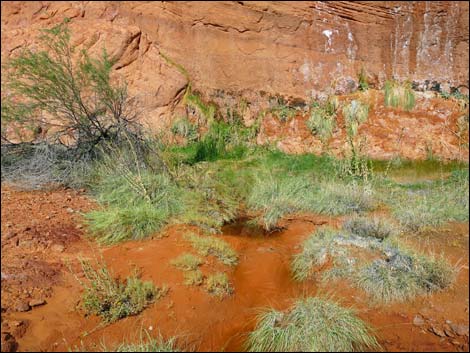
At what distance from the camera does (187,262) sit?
4719mm

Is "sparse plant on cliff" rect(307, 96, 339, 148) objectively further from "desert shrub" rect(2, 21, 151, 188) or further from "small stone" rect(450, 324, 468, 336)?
"small stone" rect(450, 324, 468, 336)

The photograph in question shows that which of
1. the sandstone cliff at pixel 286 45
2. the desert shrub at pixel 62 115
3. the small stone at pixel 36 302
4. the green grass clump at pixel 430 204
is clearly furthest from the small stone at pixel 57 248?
the sandstone cliff at pixel 286 45

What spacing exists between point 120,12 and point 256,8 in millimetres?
3263

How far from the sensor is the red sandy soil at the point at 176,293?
362 centimetres

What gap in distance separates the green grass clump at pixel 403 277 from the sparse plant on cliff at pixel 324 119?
17.2ft

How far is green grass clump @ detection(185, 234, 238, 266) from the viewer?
5.04m

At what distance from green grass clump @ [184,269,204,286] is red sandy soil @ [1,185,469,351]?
7 cm

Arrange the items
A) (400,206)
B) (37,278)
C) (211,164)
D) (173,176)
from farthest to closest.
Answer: (211,164) < (173,176) < (400,206) < (37,278)

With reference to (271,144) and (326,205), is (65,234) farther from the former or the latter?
(271,144)

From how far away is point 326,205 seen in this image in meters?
6.56

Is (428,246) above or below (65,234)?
below

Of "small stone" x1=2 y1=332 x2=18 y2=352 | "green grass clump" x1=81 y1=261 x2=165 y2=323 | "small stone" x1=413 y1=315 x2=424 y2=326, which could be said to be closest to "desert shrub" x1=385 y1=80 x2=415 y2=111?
"small stone" x1=413 y1=315 x2=424 y2=326

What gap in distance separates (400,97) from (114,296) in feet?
27.5

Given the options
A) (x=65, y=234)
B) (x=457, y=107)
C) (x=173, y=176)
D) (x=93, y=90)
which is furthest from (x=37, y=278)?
(x=457, y=107)
